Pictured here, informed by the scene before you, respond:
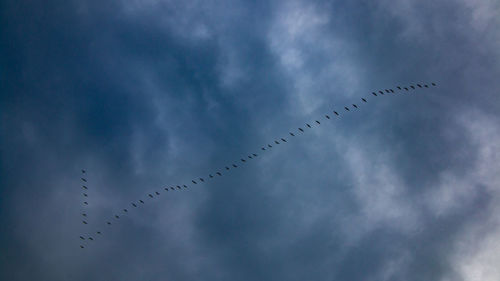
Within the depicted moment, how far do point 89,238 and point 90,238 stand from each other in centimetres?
78

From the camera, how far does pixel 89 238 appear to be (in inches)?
5295

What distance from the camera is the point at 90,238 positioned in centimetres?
13525
